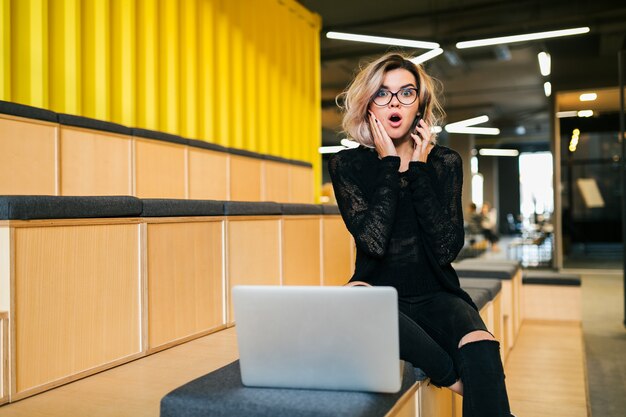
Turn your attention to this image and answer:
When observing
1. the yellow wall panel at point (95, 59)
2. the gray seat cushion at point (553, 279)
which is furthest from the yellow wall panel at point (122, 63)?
the gray seat cushion at point (553, 279)

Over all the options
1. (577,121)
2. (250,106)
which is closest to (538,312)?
(250,106)

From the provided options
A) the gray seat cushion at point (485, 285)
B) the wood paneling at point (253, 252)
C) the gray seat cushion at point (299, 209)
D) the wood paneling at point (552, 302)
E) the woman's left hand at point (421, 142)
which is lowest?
the wood paneling at point (552, 302)

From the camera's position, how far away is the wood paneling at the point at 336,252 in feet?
12.1

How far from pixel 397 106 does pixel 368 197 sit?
0.92 feet

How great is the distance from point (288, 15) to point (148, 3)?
229 centimetres

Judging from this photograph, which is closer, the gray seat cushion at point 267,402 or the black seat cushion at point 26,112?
the gray seat cushion at point 267,402

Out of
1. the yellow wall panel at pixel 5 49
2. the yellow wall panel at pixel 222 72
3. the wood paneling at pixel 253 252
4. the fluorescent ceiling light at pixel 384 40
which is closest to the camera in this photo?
the wood paneling at pixel 253 252

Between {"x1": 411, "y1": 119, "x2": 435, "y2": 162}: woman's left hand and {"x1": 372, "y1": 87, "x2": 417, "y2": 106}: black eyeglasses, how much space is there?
0.08m

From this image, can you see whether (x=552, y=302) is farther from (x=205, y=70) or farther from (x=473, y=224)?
(x=473, y=224)

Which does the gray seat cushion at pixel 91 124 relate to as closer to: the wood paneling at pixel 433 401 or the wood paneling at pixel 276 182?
the wood paneling at pixel 276 182

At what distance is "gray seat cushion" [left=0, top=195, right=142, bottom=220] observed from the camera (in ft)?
4.78

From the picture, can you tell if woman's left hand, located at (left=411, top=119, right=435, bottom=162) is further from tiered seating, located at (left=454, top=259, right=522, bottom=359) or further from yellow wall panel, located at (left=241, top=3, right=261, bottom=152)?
yellow wall panel, located at (left=241, top=3, right=261, bottom=152)

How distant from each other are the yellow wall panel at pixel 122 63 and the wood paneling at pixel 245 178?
3.46 feet


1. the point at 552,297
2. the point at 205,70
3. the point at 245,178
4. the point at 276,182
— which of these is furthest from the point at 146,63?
the point at 552,297
